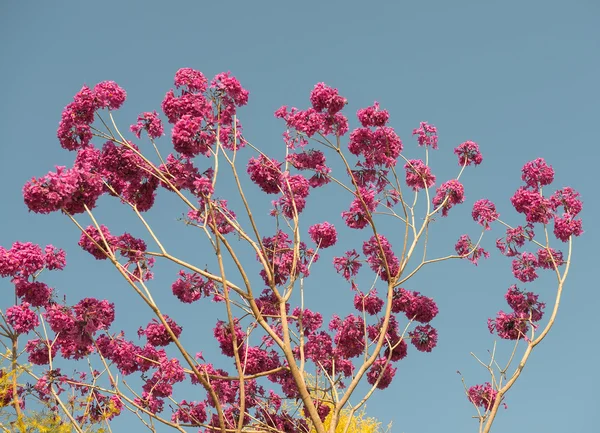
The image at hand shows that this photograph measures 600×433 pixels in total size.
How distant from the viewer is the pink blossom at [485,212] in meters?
13.1

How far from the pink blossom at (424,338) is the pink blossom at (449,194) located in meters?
2.14

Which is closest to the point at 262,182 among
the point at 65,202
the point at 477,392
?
the point at 65,202

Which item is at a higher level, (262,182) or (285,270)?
(262,182)

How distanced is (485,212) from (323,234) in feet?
10.8

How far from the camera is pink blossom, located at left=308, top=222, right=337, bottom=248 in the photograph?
12102 mm

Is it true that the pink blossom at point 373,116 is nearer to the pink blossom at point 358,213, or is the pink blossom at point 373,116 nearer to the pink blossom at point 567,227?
the pink blossom at point 358,213

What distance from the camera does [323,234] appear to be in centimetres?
1209

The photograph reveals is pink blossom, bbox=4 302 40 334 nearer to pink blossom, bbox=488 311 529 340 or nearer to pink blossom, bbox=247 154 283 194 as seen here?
pink blossom, bbox=247 154 283 194

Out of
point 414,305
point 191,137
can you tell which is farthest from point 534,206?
point 191,137

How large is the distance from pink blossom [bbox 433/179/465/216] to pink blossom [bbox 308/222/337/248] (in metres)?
2.06

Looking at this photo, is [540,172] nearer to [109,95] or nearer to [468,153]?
[468,153]

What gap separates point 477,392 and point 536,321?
1.68 metres

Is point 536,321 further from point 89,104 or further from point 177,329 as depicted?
point 89,104

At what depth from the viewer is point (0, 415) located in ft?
38.4
